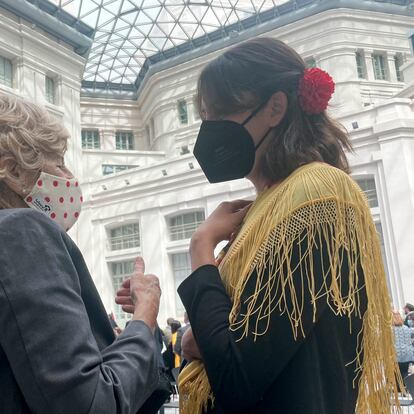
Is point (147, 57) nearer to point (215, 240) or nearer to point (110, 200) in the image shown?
point (110, 200)

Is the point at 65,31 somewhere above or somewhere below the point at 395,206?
above

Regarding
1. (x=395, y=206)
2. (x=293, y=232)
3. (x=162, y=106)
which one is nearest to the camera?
(x=293, y=232)

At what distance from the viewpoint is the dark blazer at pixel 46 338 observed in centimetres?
116

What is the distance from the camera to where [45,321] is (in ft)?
3.88

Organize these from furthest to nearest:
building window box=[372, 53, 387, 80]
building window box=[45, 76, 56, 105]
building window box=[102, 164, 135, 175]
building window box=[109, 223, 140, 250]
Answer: building window box=[102, 164, 135, 175]
building window box=[372, 53, 387, 80]
building window box=[45, 76, 56, 105]
building window box=[109, 223, 140, 250]

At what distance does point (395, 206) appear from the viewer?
18.5 meters

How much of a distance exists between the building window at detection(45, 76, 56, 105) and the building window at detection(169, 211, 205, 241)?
1048 cm

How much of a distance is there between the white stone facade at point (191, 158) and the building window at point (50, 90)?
1.89 feet

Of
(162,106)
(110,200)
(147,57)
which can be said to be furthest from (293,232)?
(147,57)

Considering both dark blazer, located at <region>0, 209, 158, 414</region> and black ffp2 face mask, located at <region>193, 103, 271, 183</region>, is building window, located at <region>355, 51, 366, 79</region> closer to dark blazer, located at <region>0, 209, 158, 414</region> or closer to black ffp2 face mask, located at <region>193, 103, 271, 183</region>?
black ffp2 face mask, located at <region>193, 103, 271, 183</region>

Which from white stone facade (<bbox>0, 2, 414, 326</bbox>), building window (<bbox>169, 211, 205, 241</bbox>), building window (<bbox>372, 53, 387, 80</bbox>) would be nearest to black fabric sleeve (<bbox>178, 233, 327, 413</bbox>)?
white stone facade (<bbox>0, 2, 414, 326</bbox>)

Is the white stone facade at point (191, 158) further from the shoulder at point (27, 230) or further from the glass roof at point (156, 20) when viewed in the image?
the shoulder at point (27, 230)

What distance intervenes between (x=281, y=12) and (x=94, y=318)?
32.8m

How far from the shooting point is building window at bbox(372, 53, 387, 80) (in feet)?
101
